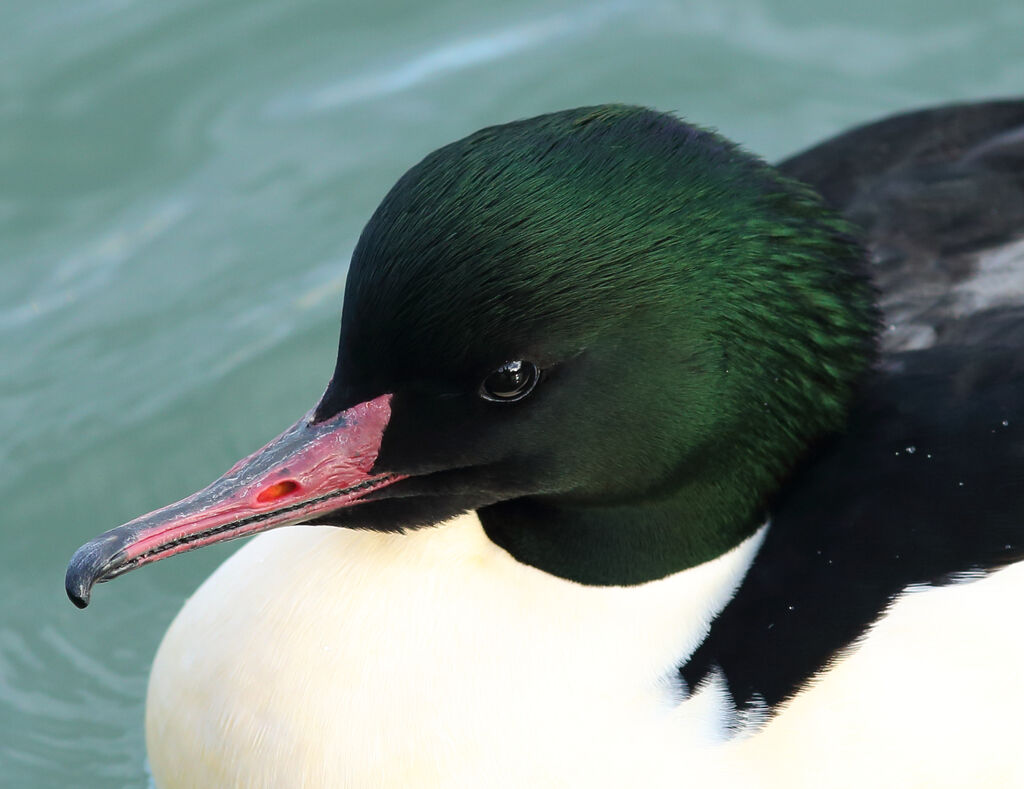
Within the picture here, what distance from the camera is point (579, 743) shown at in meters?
3.27

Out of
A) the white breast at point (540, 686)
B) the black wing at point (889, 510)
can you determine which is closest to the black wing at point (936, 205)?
the black wing at point (889, 510)

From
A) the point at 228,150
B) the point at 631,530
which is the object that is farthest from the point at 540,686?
the point at 228,150

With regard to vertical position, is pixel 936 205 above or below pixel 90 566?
below

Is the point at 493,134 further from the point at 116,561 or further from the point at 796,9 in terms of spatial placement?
the point at 796,9

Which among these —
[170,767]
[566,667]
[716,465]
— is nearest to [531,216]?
[716,465]

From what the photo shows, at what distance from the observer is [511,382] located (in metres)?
2.96

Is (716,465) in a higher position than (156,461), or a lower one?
higher

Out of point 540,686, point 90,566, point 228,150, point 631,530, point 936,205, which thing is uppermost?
point 90,566

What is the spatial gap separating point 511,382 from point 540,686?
28.4 inches

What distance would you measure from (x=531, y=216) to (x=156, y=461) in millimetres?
2653

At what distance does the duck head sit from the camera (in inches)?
113

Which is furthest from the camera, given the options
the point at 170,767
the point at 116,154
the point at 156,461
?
the point at 116,154

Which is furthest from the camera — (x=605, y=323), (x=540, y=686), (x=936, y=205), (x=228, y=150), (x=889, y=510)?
(x=228, y=150)

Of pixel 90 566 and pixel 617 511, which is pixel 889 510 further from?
pixel 90 566
